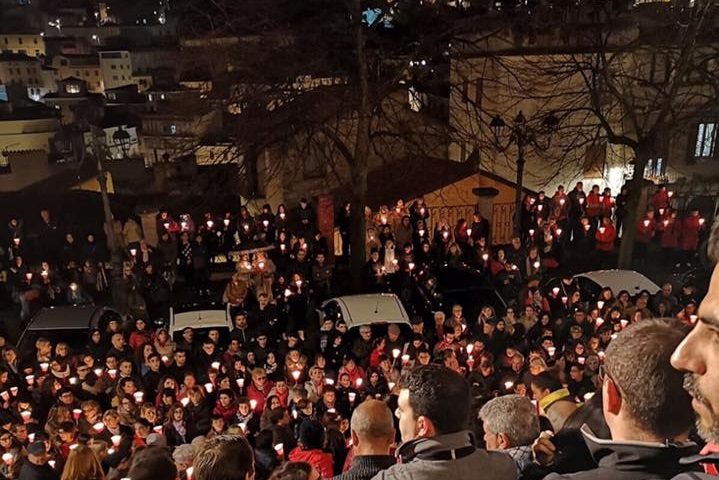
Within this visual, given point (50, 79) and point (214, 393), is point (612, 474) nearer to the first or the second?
point (214, 393)

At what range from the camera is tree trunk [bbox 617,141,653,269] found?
15.1 metres

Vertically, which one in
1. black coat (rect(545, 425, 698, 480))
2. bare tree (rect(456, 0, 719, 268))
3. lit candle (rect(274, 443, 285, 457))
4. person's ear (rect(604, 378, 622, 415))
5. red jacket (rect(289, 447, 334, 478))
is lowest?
lit candle (rect(274, 443, 285, 457))

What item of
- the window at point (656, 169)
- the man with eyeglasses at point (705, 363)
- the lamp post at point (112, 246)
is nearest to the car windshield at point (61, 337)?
the lamp post at point (112, 246)

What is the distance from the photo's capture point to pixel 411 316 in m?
12.6

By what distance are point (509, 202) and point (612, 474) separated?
708 inches

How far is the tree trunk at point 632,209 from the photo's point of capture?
15.1m

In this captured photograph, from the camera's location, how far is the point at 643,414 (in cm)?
251

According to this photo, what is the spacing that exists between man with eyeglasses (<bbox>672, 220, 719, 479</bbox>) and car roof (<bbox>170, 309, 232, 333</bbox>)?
10.1 meters

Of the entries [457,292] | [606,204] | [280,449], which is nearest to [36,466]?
[280,449]

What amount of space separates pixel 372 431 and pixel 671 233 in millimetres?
13247

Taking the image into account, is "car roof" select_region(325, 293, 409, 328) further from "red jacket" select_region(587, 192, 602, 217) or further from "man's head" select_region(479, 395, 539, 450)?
"red jacket" select_region(587, 192, 602, 217)

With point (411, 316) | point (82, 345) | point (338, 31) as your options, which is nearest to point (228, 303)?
point (82, 345)

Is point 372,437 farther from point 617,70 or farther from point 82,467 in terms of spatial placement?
point 617,70

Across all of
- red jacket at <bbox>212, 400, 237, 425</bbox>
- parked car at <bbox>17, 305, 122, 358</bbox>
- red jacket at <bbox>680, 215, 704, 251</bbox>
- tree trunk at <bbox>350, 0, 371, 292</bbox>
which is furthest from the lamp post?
red jacket at <bbox>680, 215, 704, 251</bbox>
